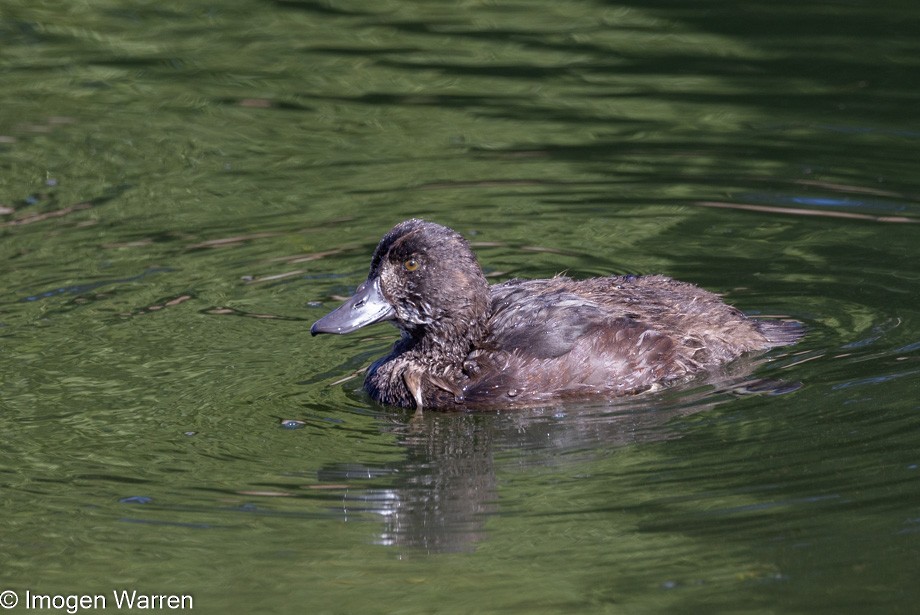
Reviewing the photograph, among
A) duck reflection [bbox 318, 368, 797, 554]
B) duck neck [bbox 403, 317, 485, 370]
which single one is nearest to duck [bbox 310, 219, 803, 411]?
duck neck [bbox 403, 317, 485, 370]

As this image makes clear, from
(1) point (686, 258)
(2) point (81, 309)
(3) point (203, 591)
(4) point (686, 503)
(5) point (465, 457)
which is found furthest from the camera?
(1) point (686, 258)

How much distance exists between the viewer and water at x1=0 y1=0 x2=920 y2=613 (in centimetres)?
684

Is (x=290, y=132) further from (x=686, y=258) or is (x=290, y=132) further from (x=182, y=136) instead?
(x=686, y=258)

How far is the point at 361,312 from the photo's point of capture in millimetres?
9219

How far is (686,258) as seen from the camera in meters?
11.0

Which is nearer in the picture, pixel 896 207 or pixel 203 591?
pixel 203 591

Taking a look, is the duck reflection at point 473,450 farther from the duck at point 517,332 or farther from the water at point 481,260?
the duck at point 517,332

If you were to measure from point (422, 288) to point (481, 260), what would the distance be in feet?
7.77

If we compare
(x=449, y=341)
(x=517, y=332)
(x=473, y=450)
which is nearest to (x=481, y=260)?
(x=449, y=341)

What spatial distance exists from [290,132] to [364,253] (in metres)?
3.42

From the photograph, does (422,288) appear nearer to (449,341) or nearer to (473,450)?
(449,341)

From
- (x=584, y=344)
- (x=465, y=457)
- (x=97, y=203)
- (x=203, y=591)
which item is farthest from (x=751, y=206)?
(x=203, y=591)

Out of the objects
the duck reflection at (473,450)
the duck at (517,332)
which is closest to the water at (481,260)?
the duck reflection at (473,450)

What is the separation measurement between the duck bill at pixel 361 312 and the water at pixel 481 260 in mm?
413
